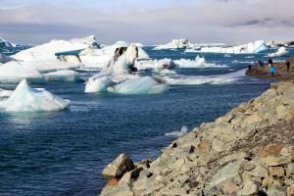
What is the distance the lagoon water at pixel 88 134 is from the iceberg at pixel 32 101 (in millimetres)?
1108

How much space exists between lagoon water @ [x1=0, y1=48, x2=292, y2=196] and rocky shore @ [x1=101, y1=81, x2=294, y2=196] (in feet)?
9.28

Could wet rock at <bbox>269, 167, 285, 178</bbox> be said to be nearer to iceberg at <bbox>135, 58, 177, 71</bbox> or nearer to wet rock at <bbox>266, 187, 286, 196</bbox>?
wet rock at <bbox>266, 187, 286, 196</bbox>

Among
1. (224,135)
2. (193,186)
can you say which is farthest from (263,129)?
(193,186)

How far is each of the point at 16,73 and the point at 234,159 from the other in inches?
2284

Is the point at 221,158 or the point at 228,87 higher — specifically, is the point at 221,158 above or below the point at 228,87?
above

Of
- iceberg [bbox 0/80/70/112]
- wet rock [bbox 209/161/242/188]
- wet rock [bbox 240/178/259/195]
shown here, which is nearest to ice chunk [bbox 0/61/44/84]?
iceberg [bbox 0/80/70/112]

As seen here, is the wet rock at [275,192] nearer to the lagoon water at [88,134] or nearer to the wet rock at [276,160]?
the wet rock at [276,160]

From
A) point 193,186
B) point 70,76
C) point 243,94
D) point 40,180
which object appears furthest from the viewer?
point 70,76

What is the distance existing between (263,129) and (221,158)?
1.55 meters

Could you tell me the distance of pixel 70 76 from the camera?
227 ft

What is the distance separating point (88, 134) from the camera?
3052cm

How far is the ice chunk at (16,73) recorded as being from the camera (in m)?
68.6

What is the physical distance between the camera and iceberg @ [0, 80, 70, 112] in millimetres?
38906

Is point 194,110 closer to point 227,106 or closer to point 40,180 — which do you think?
point 227,106
